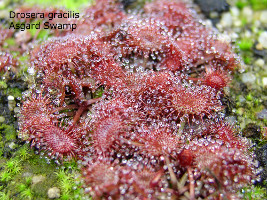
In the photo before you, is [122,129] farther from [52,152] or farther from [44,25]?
[44,25]

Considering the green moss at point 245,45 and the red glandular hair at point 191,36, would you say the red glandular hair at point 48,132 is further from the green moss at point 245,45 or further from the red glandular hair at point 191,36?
the green moss at point 245,45

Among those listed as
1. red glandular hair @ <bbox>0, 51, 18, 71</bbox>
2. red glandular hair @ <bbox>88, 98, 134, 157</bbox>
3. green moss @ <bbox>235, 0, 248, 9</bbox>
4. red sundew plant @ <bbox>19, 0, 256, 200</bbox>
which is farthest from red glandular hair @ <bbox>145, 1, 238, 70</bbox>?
red glandular hair @ <bbox>0, 51, 18, 71</bbox>

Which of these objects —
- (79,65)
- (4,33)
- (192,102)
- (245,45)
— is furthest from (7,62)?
(245,45)

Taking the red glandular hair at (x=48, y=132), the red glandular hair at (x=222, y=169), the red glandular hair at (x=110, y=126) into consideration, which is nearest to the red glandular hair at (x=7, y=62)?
the red glandular hair at (x=48, y=132)

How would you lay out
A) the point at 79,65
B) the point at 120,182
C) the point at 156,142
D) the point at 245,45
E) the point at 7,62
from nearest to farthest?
the point at 120,182, the point at 156,142, the point at 79,65, the point at 7,62, the point at 245,45

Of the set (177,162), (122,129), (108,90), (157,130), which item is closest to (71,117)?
(108,90)

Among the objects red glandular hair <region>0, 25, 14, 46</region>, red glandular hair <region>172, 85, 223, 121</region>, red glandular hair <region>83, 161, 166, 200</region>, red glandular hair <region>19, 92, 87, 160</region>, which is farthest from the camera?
red glandular hair <region>0, 25, 14, 46</region>

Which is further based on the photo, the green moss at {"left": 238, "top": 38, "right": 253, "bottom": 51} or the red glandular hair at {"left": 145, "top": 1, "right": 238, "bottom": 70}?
the green moss at {"left": 238, "top": 38, "right": 253, "bottom": 51}

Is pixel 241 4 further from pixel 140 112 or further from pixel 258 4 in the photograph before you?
pixel 140 112

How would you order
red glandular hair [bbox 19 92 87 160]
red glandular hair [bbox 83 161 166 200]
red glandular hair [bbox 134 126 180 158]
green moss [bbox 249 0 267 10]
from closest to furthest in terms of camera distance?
red glandular hair [bbox 83 161 166 200] < red glandular hair [bbox 134 126 180 158] < red glandular hair [bbox 19 92 87 160] < green moss [bbox 249 0 267 10]

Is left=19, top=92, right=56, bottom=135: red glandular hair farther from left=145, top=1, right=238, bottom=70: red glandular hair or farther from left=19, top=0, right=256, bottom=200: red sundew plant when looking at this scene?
left=145, top=1, right=238, bottom=70: red glandular hair
